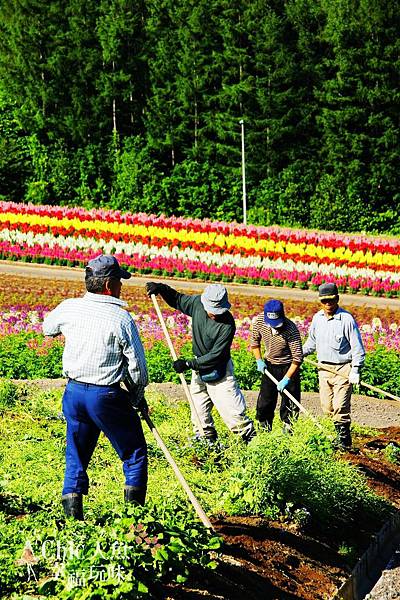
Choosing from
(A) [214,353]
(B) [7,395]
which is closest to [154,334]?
(B) [7,395]

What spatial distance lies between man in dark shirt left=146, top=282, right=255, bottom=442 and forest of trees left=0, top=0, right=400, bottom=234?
76.6 ft

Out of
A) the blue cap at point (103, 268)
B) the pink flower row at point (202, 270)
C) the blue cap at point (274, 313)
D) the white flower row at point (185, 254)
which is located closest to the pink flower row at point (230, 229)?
the white flower row at point (185, 254)

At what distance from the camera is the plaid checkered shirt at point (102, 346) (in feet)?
20.2

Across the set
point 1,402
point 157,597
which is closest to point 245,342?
point 1,402

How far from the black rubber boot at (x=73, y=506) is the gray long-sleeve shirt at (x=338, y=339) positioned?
3.94 meters

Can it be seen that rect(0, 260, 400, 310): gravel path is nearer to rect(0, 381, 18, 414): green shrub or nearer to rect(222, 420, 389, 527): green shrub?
rect(0, 381, 18, 414): green shrub

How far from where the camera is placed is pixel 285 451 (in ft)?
24.2

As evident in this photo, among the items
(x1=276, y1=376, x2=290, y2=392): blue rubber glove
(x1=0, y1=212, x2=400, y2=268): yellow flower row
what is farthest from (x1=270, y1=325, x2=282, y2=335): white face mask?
(x1=0, y1=212, x2=400, y2=268): yellow flower row

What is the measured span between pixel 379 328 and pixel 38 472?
9339 mm

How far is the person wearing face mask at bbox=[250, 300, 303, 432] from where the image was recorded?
9.61m

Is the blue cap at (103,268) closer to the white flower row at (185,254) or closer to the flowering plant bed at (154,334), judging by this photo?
the flowering plant bed at (154,334)

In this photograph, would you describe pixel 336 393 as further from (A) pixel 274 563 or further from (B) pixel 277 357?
(A) pixel 274 563

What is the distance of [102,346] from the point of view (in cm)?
618

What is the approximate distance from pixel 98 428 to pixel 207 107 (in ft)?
91.5
